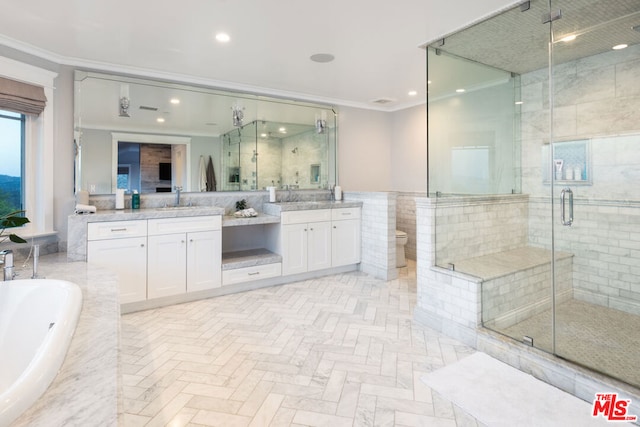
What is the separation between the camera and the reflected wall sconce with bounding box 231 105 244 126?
4.16m

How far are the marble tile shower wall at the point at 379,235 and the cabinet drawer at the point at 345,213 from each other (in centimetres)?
10

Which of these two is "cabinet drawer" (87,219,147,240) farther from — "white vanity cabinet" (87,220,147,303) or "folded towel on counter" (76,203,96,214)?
"folded towel on counter" (76,203,96,214)

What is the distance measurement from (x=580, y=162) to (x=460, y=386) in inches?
104

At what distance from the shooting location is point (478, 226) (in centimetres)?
340

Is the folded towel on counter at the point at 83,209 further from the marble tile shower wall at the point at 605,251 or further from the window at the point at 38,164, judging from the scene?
the marble tile shower wall at the point at 605,251

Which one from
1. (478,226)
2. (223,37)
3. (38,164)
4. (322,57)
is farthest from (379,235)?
(38,164)

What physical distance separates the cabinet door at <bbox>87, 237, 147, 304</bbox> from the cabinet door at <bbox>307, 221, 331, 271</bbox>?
6.01 ft

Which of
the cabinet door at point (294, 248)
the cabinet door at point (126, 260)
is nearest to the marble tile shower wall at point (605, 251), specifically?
the cabinet door at point (294, 248)

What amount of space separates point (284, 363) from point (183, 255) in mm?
1660

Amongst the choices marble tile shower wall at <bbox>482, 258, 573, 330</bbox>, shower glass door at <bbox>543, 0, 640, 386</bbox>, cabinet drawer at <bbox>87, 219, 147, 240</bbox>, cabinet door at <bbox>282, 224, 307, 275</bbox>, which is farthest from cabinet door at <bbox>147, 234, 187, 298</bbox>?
shower glass door at <bbox>543, 0, 640, 386</bbox>

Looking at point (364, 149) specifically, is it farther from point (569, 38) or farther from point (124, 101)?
point (124, 101)

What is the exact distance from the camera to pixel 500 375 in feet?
6.91

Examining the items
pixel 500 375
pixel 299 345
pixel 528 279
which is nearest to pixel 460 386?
pixel 500 375

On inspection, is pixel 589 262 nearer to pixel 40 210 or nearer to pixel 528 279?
pixel 528 279
